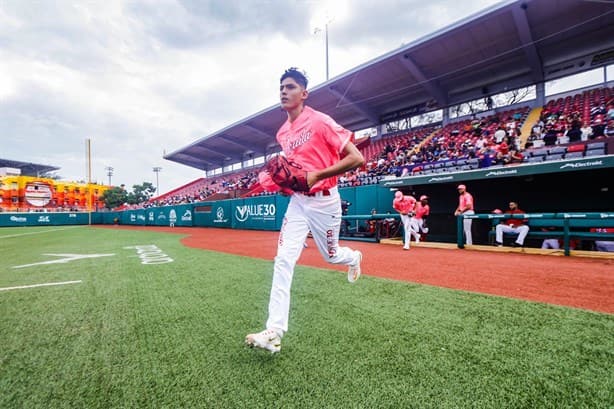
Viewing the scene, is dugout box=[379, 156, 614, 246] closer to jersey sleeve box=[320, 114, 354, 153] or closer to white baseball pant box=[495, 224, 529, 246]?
white baseball pant box=[495, 224, 529, 246]

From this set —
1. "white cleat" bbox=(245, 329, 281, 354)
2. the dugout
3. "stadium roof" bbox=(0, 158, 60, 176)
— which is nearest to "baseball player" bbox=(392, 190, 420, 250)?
the dugout

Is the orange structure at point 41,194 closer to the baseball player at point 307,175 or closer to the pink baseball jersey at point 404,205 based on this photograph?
the pink baseball jersey at point 404,205

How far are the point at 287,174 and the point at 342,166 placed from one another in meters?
0.38

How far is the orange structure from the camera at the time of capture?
49.1 metres

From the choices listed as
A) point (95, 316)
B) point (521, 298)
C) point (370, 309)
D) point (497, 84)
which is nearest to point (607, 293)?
point (521, 298)

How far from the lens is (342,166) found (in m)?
2.04

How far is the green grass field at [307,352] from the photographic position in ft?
4.72

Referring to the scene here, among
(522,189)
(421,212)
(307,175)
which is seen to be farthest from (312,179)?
(522,189)

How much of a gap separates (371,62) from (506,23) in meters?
6.68

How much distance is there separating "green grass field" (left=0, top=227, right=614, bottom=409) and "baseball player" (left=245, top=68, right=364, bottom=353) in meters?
0.47

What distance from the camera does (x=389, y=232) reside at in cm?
1152

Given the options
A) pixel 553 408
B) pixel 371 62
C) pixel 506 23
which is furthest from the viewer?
pixel 371 62

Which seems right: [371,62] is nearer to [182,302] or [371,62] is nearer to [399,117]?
[399,117]

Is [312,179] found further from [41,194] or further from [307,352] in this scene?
[41,194]
